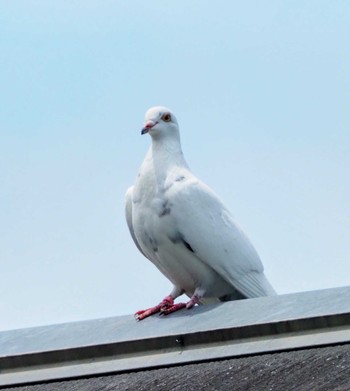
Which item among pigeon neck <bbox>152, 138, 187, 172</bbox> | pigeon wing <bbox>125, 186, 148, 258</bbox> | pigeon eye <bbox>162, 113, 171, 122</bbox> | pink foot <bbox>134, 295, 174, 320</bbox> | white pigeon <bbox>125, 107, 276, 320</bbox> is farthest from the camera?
pigeon eye <bbox>162, 113, 171, 122</bbox>

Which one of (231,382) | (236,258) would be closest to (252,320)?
(231,382)

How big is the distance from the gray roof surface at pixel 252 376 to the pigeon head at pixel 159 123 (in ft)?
14.2

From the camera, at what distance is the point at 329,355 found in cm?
655

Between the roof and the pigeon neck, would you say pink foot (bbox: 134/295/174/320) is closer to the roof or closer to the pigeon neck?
the roof

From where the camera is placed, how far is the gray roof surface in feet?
20.6

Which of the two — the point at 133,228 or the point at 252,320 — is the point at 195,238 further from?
the point at 252,320

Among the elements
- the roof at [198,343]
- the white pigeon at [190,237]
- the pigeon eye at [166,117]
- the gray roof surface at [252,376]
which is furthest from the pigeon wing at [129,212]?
the gray roof surface at [252,376]

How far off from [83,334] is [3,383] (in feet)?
2.24

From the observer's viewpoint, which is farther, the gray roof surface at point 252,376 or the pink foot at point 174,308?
the pink foot at point 174,308

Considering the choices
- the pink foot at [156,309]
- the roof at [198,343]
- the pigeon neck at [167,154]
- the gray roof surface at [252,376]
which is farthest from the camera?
the pigeon neck at [167,154]

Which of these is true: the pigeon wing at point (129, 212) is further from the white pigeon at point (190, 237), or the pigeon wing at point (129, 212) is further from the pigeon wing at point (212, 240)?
the pigeon wing at point (212, 240)

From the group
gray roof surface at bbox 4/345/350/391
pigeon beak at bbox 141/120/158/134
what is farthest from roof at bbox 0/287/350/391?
pigeon beak at bbox 141/120/158/134

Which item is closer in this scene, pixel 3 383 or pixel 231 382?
pixel 231 382

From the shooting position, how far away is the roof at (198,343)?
6.81 metres
